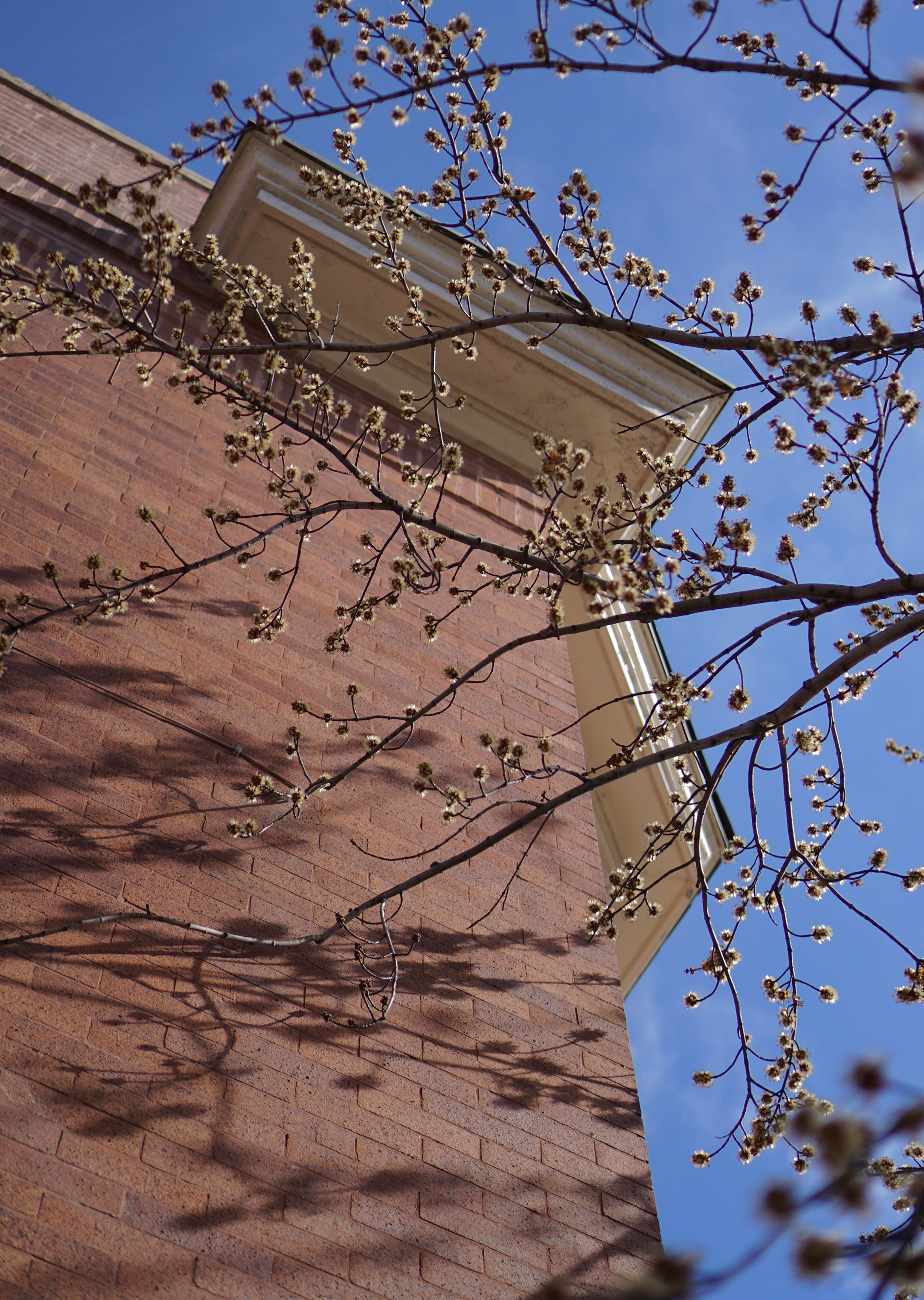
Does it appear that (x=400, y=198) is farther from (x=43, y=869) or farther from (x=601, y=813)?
(x=601, y=813)

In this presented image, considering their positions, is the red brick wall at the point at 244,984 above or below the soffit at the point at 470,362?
below

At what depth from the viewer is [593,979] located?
4.04 meters

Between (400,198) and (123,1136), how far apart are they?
10.3 feet

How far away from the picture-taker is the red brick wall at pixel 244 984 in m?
2.71

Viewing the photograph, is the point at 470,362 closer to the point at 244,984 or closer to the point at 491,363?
the point at 491,363

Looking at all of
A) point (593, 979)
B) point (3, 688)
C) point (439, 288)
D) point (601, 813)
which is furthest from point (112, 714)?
point (601, 813)

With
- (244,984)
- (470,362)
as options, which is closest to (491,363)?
(470,362)

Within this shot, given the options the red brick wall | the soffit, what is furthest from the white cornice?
the red brick wall

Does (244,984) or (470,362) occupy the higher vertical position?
(470,362)

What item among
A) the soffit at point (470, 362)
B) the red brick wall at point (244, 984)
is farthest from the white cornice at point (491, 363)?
the red brick wall at point (244, 984)

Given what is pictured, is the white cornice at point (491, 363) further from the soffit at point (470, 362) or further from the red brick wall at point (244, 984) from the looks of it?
the red brick wall at point (244, 984)

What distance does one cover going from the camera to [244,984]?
3.25 m

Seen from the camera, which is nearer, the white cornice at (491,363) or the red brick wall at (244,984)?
the red brick wall at (244,984)

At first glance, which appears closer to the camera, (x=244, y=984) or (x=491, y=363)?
(x=244, y=984)
